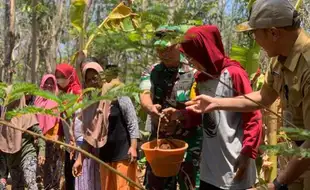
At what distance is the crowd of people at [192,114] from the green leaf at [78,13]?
760 millimetres

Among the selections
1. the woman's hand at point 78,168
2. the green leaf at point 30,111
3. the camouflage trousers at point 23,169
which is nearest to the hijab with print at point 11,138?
the camouflage trousers at point 23,169

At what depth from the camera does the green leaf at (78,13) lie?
6.06 meters

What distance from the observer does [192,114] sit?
3162 millimetres

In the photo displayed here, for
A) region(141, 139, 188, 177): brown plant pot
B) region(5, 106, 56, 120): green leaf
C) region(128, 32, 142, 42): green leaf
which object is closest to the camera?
region(5, 106, 56, 120): green leaf

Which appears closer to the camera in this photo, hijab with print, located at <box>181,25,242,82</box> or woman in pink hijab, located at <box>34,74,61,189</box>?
hijab with print, located at <box>181,25,242,82</box>

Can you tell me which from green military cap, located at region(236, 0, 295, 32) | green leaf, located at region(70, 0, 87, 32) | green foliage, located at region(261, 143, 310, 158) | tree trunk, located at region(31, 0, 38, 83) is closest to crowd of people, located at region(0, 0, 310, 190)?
green military cap, located at region(236, 0, 295, 32)

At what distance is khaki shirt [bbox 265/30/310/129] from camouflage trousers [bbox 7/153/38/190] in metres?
3.12

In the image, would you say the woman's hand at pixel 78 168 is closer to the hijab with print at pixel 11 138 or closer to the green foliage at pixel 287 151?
the hijab with print at pixel 11 138

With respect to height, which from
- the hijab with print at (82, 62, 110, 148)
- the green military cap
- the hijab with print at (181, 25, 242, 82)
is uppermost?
the green military cap

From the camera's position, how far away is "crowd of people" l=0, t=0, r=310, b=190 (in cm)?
197

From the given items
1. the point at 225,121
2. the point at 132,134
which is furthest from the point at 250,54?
the point at 225,121

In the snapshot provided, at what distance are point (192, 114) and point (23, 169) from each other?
7.12ft

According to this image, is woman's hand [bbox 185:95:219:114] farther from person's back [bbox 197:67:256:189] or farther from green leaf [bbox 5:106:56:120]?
green leaf [bbox 5:106:56:120]

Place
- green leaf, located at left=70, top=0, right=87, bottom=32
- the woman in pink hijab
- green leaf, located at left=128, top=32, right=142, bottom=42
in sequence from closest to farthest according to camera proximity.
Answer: green leaf, located at left=128, top=32, right=142, bottom=42 < the woman in pink hijab < green leaf, located at left=70, top=0, right=87, bottom=32
